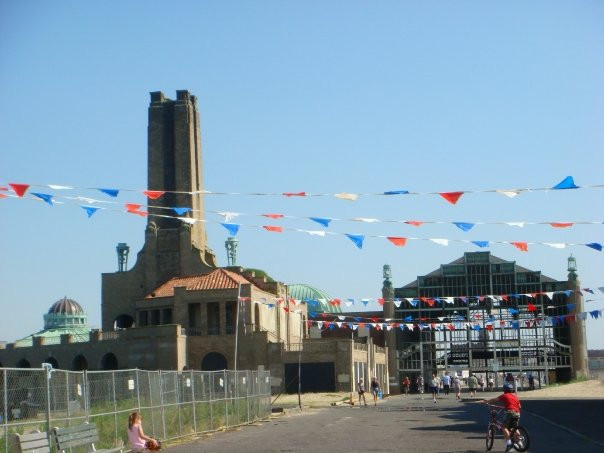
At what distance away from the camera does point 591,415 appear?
35281 mm

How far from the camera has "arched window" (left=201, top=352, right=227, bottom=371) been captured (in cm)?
6919

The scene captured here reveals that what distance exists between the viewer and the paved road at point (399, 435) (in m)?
22.0

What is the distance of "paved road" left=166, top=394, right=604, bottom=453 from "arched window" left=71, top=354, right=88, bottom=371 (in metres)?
41.3

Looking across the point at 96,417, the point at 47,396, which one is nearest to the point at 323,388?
the point at 96,417

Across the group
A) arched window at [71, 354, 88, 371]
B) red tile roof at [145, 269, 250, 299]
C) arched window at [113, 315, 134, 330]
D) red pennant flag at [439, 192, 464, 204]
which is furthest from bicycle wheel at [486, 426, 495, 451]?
arched window at [113, 315, 134, 330]

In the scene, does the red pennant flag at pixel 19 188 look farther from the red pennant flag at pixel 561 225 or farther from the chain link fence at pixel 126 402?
the red pennant flag at pixel 561 225

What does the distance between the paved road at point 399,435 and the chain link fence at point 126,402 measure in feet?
3.27

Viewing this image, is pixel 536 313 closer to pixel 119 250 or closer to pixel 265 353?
pixel 265 353

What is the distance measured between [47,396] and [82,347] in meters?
57.2

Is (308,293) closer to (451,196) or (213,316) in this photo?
(213,316)

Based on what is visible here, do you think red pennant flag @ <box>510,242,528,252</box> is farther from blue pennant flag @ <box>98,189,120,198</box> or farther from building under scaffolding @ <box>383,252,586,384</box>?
building under scaffolding @ <box>383,252,586,384</box>

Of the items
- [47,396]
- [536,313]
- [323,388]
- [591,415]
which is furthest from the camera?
[536,313]

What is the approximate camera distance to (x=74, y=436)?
19.0m

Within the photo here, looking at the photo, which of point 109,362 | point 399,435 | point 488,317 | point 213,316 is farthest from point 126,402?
point 488,317
